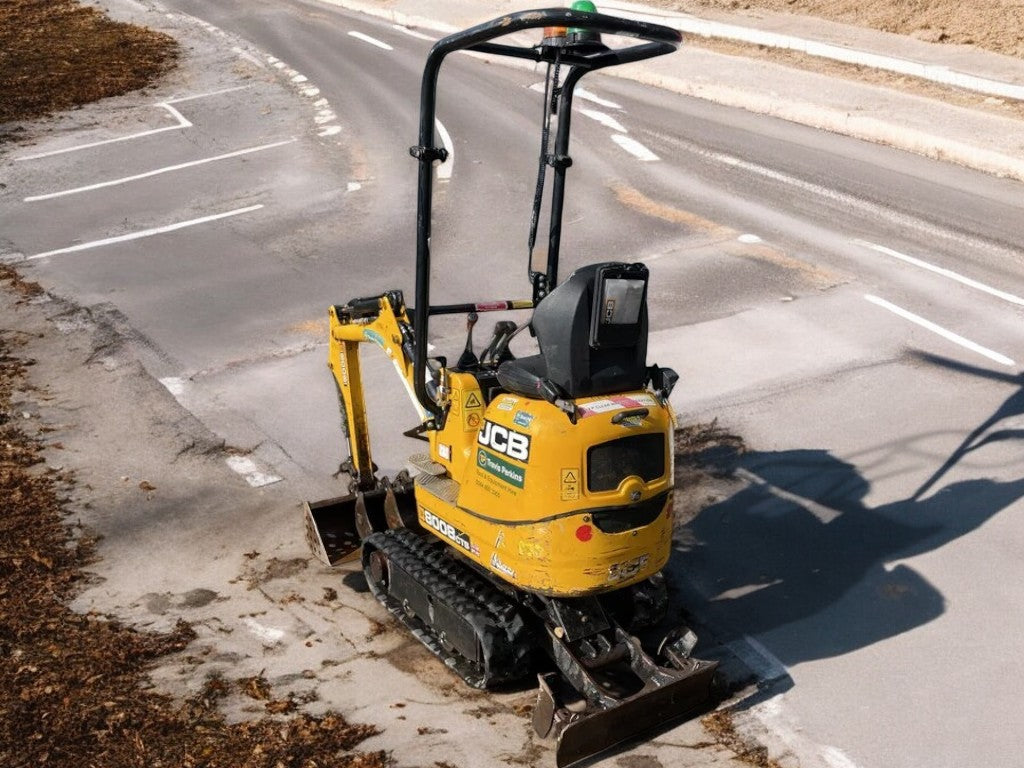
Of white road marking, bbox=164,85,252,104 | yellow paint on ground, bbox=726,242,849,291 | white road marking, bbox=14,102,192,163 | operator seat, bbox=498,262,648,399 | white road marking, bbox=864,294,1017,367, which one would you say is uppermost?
operator seat, bbox=498,262,648,399

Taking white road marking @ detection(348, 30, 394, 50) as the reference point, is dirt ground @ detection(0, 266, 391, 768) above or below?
above

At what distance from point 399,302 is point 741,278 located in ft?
21.7

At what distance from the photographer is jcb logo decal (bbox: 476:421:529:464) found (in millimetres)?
6945

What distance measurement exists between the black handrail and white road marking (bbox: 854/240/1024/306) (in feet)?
22.1

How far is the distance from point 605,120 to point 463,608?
14856mm

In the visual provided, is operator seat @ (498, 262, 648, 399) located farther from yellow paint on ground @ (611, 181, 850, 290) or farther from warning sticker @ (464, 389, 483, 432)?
yellow paint on ground @ (611, 181, 850, 290)

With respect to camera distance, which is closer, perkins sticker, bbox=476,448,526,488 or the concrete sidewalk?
perkins sticker, bbox=476,448,526,488

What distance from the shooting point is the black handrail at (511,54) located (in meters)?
6.36

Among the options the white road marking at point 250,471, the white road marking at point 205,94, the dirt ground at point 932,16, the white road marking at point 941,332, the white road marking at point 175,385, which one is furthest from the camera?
the white road marking at point 205,94

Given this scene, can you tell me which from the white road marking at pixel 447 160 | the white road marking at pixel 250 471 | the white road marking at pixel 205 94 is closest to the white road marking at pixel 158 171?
the white road marking at pixel 447 160

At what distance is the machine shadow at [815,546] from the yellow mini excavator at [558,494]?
796 mm

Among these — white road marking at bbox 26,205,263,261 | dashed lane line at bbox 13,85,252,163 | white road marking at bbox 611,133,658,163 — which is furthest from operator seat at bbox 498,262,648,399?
dashed lane line at bbox 13,85,252,163

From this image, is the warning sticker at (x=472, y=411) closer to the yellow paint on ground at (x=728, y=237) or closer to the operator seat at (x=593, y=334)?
the operator seat at (x=593, y=334)

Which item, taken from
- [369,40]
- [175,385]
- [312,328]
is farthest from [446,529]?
[369,40]
